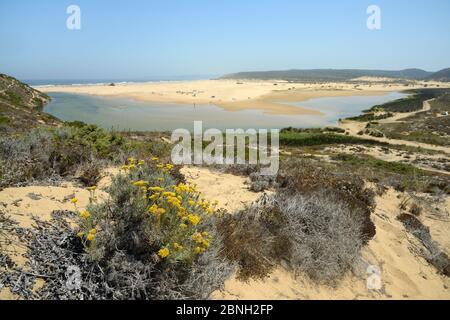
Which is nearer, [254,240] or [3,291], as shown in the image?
[3,291]

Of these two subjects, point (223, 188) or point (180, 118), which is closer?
point (223, 188)

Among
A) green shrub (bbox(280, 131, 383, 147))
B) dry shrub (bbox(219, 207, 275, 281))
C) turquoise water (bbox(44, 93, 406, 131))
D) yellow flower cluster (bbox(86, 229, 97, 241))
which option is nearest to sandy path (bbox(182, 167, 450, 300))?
dry shrub (bbox(219, 207, 275, 281))

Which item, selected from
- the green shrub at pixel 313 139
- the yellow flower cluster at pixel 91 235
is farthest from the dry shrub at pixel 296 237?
the green shrub at pixel 313 139

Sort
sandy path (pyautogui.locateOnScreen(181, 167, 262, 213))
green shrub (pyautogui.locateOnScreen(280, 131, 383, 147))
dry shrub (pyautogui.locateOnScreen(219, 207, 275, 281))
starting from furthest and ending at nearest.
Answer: green shrub (pyautogui.locateOnScreen(280, 131, 383, 147)), sandy path (pyautogui.locateOnScreen(181, 167, 262, 213)), dry shrub (pyautogui.locateOnScreen(219, 207, 275, 281))

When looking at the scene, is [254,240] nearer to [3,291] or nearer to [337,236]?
[337,236]

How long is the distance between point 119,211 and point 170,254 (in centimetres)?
86

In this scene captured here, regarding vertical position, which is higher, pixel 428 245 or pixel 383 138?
pixel 428 245

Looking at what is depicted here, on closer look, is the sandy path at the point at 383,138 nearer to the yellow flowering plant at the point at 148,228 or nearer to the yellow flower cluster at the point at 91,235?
the yellow flowering plant at the point at 148,228

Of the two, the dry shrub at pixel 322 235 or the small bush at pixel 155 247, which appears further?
the dry shrub at pixel 322 235

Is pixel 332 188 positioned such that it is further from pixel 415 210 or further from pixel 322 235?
pixel 415 210

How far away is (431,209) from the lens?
30.9 feet

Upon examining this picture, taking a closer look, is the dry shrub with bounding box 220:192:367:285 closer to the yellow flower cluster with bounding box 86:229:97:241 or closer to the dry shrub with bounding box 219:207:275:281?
the dry shrub with bounding box 219:207:275:281

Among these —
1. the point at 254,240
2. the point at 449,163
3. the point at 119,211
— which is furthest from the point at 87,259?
the point at 449,163

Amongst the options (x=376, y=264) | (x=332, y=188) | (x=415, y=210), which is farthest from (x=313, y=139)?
(x=376, y=264)
